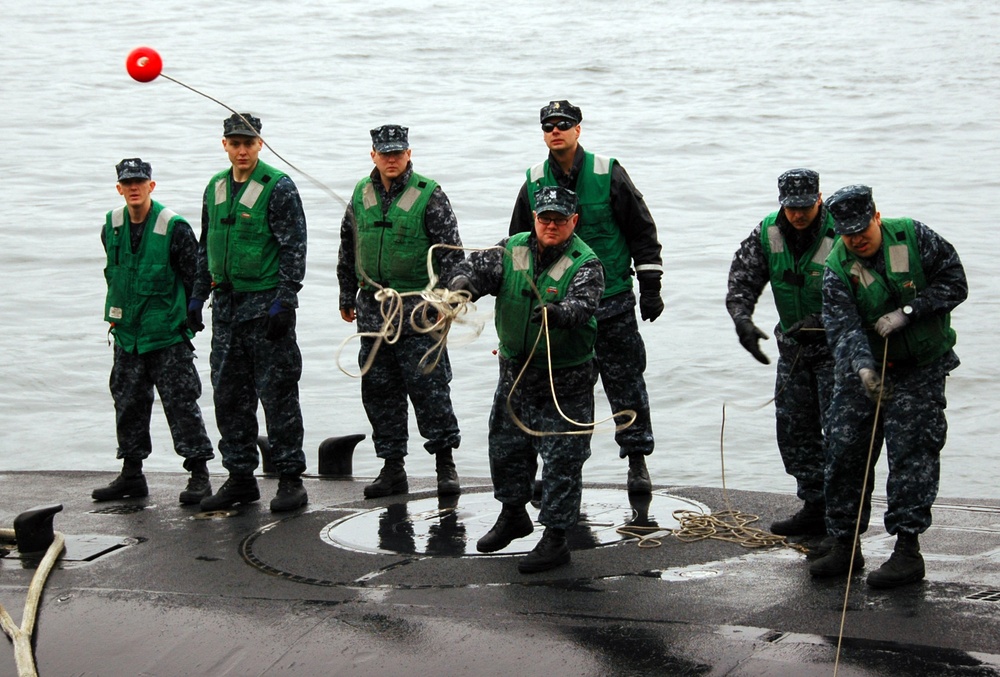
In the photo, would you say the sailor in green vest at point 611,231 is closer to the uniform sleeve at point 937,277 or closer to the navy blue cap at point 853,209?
the navy blue cap at point 853,209

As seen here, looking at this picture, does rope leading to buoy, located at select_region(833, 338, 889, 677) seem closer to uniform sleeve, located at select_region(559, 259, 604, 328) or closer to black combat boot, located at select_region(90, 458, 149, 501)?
uniform sleeve, located at select_region(559, 259, 604, 328)

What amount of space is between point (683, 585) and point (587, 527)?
3.62ft

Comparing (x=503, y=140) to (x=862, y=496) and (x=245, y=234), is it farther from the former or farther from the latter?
(x=862, y=496)

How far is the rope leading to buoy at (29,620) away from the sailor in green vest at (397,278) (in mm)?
1950

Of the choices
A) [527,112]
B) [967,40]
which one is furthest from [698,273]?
[967,40]

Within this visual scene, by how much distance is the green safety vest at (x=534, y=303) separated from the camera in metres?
6.93

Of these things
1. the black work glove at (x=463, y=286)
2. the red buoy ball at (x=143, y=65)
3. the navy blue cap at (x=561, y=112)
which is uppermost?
the red buoy ball at (x=143, y=65)

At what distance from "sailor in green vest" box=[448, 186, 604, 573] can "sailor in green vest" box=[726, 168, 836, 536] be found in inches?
30.1

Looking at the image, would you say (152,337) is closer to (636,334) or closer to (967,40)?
(636,334)

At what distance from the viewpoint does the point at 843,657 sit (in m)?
5.76

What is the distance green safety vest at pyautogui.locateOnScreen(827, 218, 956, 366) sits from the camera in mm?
6406

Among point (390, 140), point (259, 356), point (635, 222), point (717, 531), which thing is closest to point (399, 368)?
point (259, 356)

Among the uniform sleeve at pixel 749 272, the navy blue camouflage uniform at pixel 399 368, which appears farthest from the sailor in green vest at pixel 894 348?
the navy blue camouflage uniform at pixel 399 368

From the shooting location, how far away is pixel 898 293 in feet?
21.1
